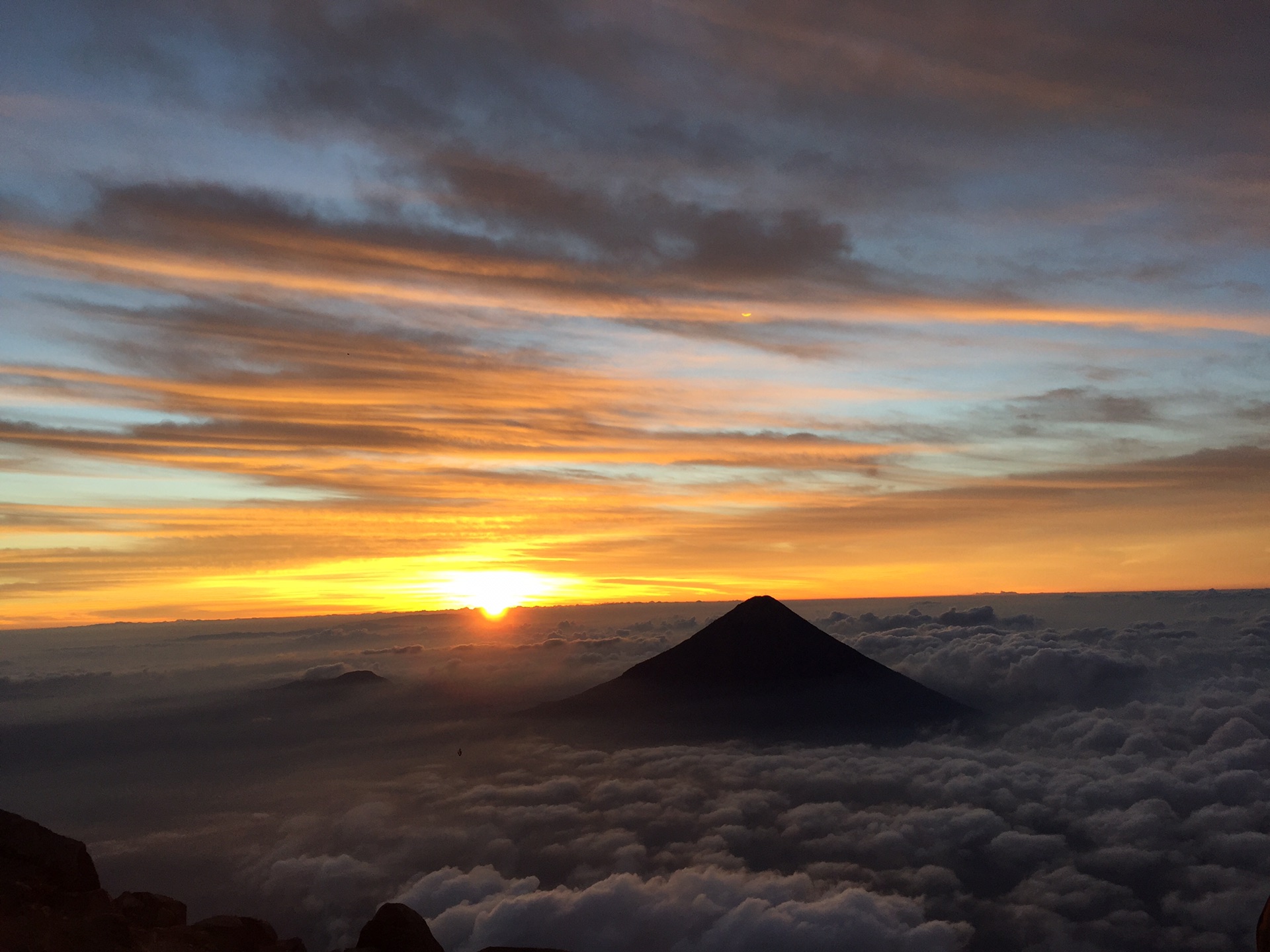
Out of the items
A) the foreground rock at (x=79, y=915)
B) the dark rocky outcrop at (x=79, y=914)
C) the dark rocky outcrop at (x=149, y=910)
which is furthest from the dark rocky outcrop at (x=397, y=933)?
the dark rocky outcrop at (x=149, y=910)

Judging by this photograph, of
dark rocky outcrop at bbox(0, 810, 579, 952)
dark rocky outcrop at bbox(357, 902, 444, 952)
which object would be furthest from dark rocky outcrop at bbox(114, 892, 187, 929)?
dark rocky outcrop at bbox(357, 902, 444, 952)

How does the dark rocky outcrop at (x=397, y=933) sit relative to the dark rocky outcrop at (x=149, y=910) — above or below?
below

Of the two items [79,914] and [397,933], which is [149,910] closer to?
[79,914]

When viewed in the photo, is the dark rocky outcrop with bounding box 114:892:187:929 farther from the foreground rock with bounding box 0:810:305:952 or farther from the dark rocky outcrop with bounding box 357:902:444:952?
the dark rocky outcrop with bounding box 357:902:444:952

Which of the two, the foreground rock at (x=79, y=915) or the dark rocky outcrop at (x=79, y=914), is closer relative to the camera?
the foreground rock at (x=79, y=915)

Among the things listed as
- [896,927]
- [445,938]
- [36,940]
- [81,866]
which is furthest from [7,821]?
[896,927]

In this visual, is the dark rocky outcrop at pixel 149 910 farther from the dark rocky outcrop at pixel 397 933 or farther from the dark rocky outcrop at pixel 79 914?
the dark rocky outcrop at pixel 397 933

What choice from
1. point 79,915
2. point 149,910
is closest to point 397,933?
point 149,910
